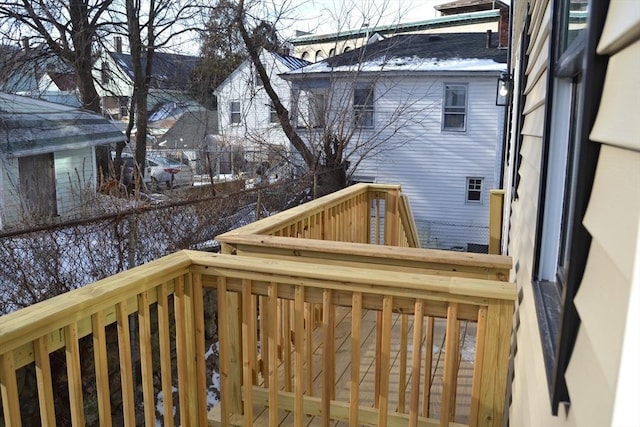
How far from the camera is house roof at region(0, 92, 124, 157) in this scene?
903 cm

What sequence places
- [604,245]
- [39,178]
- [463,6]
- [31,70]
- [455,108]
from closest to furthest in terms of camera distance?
[604,245] → [39,178] → [31,70] → [455,108] → [463,6]

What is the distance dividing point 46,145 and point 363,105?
7591mm

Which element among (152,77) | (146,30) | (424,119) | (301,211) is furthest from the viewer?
→ (424,119)

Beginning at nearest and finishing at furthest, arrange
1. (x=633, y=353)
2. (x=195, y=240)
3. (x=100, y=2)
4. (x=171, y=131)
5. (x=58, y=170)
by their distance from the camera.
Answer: (x=633, y=353)
(x=195, y=240)
(x=58, y=170)
(x=100, y=2)
(x=171, y=131)

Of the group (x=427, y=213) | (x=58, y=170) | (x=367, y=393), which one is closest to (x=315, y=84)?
(x=427, y=213)

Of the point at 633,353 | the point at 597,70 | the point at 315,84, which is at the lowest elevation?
the point at 633,353

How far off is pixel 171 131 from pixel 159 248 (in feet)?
50.5

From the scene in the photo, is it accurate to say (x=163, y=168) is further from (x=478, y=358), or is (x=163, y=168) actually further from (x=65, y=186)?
(x=478, y=358)

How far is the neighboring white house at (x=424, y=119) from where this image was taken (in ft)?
45.3

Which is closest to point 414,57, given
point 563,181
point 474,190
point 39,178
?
point 474,190

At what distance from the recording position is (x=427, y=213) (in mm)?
15945

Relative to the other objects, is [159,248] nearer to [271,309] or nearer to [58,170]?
[271,309]

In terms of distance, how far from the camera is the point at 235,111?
16766mm

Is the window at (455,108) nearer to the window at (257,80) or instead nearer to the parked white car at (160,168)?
the window at (257,80)
